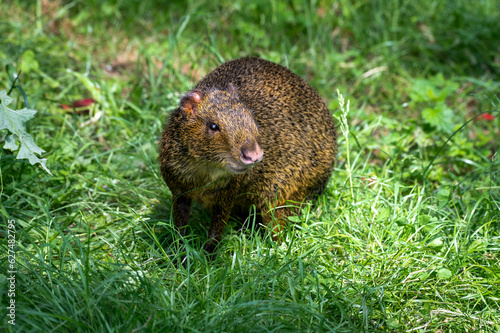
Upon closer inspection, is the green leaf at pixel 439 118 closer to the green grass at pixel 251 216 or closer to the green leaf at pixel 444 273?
the green grass at pixel 251 216

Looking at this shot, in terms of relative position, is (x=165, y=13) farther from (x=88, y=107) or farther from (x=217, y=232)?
(x=217, y=232)

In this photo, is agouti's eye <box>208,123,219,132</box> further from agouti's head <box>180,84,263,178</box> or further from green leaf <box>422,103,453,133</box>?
green leaf <box>422,103,453,133</box>

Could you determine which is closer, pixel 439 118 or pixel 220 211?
pixel 220 211

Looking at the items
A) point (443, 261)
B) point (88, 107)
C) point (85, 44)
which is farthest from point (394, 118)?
point (85, 44)

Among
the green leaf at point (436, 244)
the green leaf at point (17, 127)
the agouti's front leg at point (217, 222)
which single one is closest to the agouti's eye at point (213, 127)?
the agouti's front leg at point (217, 222)

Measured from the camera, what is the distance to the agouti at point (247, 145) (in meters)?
2.97

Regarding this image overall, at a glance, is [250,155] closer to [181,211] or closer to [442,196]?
[181,211]

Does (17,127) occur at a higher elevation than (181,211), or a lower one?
higher

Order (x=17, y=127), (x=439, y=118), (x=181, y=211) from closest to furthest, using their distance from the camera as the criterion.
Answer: (x=17, y=127)
(x=181, y=211)
(x=439, y=118)

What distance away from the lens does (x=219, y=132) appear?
295cm

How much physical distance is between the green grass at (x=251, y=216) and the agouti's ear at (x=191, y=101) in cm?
84

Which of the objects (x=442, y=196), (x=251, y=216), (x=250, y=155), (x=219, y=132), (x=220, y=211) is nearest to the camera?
(x=250, y=155)

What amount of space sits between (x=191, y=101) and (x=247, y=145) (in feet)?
1.67

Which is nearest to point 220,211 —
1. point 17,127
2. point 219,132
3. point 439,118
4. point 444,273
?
point 219,132
